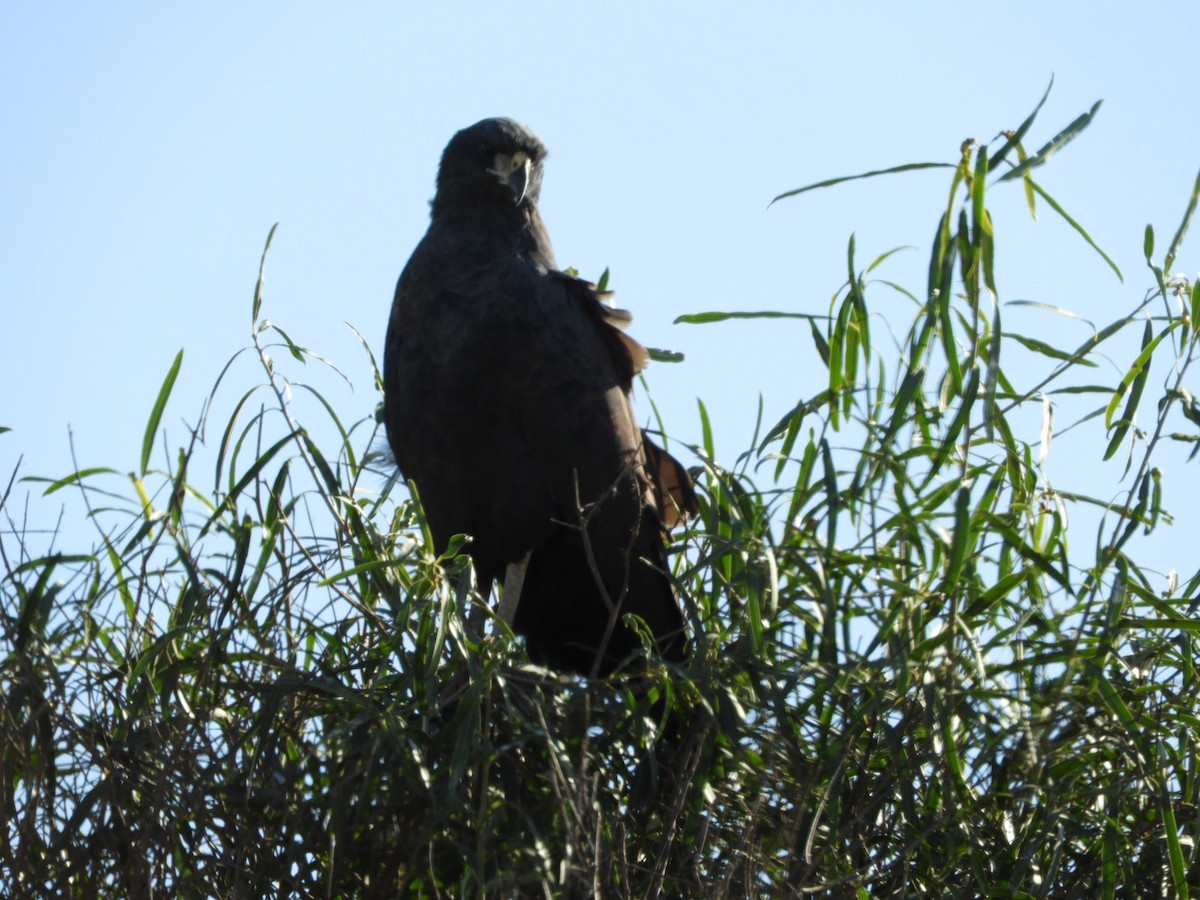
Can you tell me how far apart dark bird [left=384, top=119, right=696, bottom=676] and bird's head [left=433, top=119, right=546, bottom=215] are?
0.79 ft

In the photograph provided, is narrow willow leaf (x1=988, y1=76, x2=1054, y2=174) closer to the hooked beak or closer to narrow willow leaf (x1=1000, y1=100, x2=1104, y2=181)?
narrow willow leaf (x1=1000, y1=100, x2=1104, y2=181)

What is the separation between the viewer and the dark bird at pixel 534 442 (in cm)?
368

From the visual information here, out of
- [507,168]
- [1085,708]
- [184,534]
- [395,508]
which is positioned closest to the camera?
[1085,708]

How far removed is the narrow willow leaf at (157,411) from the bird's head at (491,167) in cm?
118

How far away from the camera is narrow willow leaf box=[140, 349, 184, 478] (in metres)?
3.02

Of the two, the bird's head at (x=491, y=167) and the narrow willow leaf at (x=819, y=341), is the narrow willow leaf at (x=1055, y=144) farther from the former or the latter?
the bird's head at (x=491, y=167)

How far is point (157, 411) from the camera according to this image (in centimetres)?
312

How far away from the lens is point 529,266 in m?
3.88

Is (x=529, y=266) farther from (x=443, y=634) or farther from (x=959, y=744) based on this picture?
(x=959, y=744)

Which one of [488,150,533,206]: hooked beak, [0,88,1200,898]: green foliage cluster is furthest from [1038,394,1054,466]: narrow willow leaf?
[488,150,533,206]: hooked beak

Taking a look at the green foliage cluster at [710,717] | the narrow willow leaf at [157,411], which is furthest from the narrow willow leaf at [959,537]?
the narrow willow leaf at [157,411]

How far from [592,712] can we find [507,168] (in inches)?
75.1

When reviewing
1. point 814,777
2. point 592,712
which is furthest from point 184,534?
point 814,777

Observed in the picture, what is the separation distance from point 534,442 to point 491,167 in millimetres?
916
